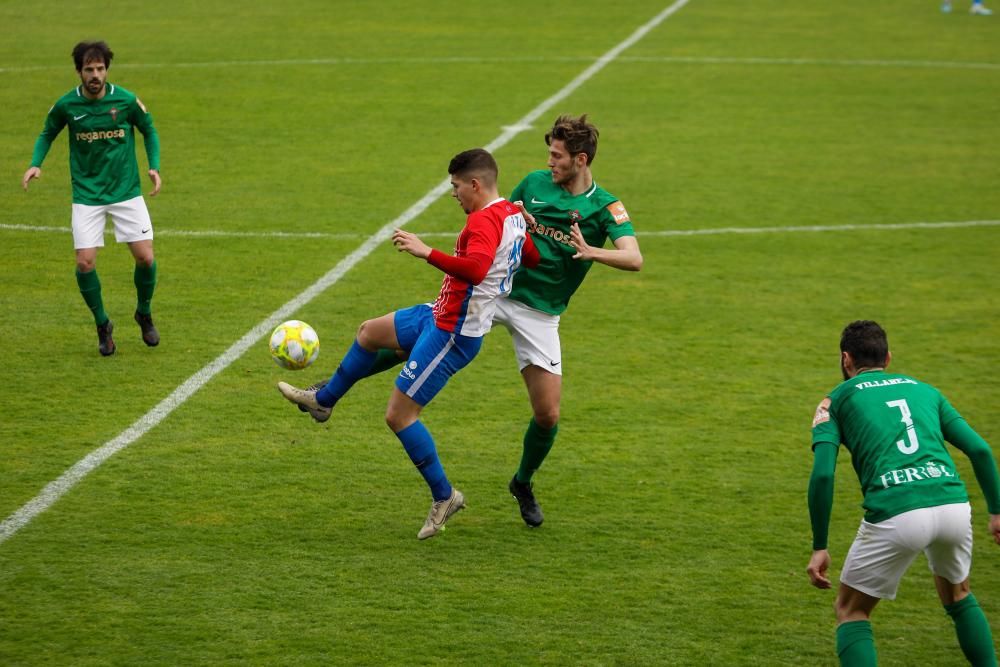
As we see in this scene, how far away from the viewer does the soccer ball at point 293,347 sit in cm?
821

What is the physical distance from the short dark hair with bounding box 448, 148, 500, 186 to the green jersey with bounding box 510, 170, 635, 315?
0.51 meters

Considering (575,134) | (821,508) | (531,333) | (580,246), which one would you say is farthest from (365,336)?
(821,508)

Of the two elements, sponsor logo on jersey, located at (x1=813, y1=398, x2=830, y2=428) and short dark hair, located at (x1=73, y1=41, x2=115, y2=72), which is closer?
sponsor logo on jersey, located at (x1=813, y1=398, x2=830, y2=428)

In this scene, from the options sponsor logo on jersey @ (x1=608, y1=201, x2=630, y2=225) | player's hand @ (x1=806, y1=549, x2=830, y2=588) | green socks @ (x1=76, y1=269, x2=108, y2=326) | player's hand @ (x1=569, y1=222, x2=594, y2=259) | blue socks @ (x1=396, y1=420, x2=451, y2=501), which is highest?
sponsor logo on jersey @ (x1=608, y1=201, x2=630, y2=225)

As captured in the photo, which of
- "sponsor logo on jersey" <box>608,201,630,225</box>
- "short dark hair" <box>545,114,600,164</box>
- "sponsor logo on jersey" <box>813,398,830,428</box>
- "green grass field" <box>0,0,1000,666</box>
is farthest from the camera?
"sponsor logo on jersey" <box>608,201,630,225</box>

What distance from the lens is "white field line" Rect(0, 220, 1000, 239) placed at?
1351 centimetres

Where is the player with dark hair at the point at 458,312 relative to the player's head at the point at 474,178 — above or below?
below

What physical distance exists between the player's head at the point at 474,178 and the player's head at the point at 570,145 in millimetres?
385

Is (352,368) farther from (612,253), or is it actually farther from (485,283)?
(612,253)

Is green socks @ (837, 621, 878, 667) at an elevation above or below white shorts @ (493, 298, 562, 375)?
below

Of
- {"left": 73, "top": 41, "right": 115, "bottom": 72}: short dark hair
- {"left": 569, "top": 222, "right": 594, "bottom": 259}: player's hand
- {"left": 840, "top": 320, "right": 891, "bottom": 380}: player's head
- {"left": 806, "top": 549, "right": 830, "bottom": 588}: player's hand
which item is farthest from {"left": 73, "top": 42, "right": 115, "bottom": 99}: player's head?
{"left": 806, "top": 549, "right": 830, "bottom": 588}: player's hand

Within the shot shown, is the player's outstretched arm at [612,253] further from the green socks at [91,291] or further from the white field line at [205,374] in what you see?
the green socks at [91,291]

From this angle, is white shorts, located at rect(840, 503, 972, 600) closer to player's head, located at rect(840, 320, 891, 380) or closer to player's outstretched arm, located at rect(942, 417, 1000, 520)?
player's outstretched arm, located at rect(942, 417, 1000, 520)

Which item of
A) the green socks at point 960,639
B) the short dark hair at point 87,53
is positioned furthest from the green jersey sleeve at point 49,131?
the green socks at point 960,639
